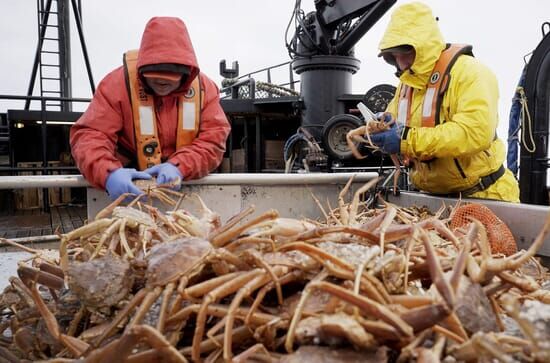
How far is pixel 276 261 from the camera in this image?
923 millimetres

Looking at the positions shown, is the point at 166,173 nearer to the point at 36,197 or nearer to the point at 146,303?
the point at 146,303

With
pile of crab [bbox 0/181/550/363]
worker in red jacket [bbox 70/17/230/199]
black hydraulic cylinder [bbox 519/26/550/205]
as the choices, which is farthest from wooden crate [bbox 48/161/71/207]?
pile of crab [bbox 0/181/550/363]

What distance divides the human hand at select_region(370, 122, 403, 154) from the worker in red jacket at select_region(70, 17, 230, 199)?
0.86 meters

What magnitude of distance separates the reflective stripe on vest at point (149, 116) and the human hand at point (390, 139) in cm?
97

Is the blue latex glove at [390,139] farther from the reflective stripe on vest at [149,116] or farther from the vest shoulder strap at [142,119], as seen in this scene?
the vest shoulder strap at [142,119]

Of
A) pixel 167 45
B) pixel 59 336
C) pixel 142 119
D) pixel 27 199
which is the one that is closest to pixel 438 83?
pixel 167 45

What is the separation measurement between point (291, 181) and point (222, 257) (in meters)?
1.62

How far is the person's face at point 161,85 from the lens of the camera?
7.72 feet

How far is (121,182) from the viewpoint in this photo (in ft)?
6.91

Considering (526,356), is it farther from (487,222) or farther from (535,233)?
(535,233)

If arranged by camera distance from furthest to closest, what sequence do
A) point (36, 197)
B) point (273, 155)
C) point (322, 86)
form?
point (273, 155), point (36, 197), point (322, 86)

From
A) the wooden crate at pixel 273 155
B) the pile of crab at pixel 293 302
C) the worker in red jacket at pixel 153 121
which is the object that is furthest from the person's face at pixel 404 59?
the wooden crate at pixel 273 155

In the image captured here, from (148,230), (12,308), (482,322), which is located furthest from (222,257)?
(12,308)

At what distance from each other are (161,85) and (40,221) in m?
3.76
